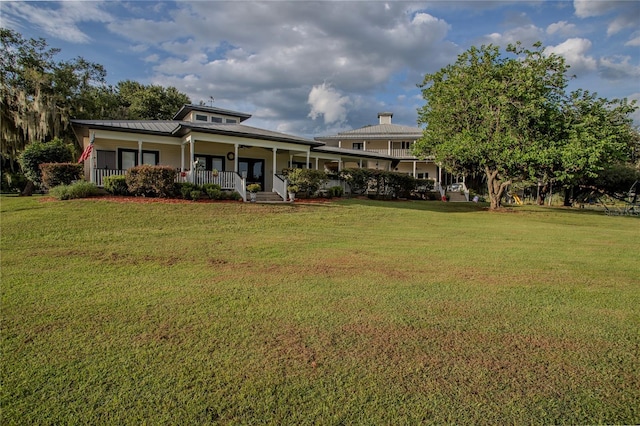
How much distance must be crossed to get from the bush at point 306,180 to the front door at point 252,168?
13.9ft

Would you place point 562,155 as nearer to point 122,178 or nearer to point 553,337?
point 553,337

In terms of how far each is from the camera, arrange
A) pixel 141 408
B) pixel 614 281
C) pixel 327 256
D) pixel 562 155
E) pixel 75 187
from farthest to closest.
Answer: pixel 562 155
pixel 75 187
pixel 327 256
pixel 614 281
pixel 141 408

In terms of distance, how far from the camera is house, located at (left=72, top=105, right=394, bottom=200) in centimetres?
1709

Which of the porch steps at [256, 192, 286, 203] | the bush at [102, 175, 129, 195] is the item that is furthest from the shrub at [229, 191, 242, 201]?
the bush at [102, 175, 129, 195]

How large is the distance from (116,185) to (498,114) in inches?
736

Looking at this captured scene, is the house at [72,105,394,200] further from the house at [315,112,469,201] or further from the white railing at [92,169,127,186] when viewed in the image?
the house at [315,112,469,201]

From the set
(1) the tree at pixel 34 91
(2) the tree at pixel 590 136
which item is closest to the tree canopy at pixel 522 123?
(2) the tree at pixel 590 136

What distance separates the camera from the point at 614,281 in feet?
20.1

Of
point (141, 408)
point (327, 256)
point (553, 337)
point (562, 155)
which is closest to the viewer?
point (141, 408)

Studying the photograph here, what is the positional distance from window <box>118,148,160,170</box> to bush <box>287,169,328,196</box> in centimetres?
755

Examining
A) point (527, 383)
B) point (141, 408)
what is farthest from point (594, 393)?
point (141, 408)

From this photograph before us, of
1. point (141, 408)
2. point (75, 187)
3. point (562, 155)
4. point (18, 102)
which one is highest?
point (18, 102)

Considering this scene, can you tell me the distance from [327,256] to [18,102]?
22937 millimetres

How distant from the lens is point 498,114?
18.8m
